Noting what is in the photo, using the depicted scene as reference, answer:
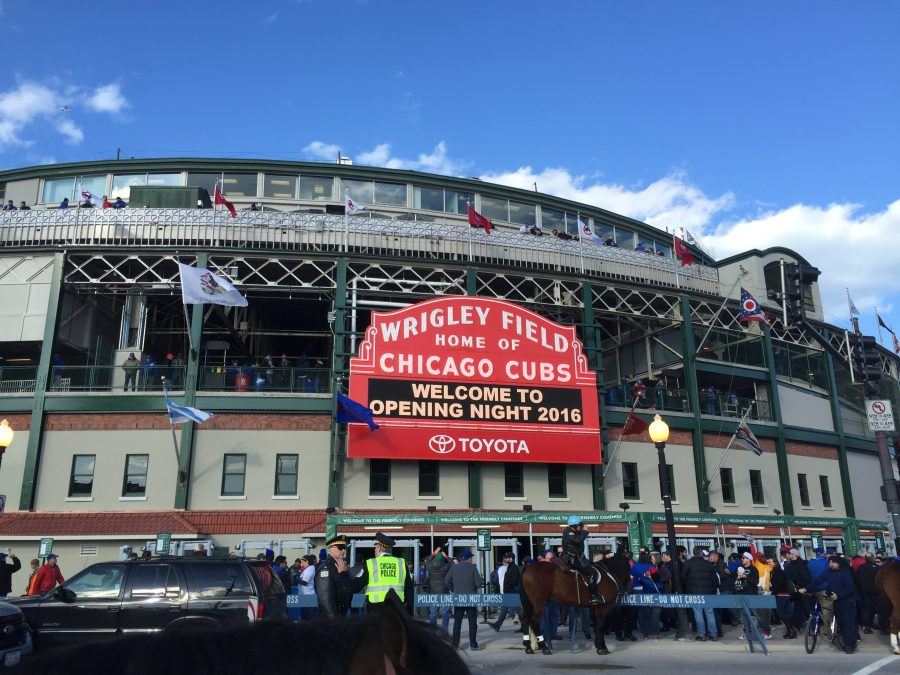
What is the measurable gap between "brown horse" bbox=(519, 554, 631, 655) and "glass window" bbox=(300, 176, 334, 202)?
28127 millimetres

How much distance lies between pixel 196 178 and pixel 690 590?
104 feet

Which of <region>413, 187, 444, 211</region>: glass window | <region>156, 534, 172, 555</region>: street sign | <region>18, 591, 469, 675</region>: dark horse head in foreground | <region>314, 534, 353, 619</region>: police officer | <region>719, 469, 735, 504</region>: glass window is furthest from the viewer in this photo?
<region>413, 187, 444, 211</region>: glass window

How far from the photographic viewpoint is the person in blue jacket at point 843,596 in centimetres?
1465

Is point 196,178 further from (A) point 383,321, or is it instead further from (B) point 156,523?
(B) point 156,523

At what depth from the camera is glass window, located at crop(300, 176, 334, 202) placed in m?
39.3

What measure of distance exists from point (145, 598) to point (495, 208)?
3273 centimetres

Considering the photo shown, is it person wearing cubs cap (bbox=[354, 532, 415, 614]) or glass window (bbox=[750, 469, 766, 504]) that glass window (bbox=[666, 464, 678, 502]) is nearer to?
glass window (bbox=[750, 469, 766, 504])

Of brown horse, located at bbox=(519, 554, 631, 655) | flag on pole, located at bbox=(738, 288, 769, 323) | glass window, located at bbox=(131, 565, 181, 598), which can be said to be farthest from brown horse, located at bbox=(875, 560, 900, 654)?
flag on pole, located at bbox=(738, 288, 769, 323)

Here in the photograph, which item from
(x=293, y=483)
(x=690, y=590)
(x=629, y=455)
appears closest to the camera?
(x=690, y=590)

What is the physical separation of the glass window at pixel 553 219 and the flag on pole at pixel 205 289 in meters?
20.9

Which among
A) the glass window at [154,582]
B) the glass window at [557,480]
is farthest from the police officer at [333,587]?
the glass window at [557,480]

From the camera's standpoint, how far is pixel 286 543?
2641 cm

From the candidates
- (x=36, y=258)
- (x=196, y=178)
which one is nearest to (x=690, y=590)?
(x=36, y=258)

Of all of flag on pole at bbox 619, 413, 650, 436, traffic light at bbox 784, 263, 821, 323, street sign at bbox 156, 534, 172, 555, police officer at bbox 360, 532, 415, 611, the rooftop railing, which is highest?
the rooftop railing
